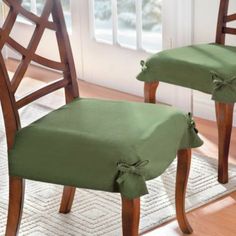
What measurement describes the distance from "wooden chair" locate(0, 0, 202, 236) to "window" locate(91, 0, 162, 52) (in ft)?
4.24

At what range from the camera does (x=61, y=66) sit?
2.00 meters

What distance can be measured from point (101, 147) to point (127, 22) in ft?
5.86

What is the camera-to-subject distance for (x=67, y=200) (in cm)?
221

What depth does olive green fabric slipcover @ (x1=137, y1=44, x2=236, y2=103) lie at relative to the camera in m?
2.25

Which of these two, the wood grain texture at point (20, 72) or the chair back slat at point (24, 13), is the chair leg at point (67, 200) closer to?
the wood grain texture at point (20, 72)

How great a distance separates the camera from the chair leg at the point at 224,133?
92.8 inches

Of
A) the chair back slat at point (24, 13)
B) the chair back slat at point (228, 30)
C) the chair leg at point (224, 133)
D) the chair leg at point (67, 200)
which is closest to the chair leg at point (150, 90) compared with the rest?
the chair leg at point (224, 133)

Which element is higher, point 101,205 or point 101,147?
point 101,147

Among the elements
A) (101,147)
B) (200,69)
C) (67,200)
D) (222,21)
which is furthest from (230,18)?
(101,147)

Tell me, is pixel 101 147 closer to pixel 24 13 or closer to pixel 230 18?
pixel 24 13

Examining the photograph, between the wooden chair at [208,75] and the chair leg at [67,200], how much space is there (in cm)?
55

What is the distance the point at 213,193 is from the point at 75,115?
73 cm

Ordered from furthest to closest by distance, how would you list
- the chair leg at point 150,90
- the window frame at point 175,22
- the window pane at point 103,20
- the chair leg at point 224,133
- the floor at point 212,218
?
1. the window pane at point 103,20
2. the window frame at point 175,22
3. the chair leg at point 150,90
4. the chair leg at point 224,133
5. the floor at point 212,218

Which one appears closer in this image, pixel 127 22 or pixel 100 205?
pixel 100 205
